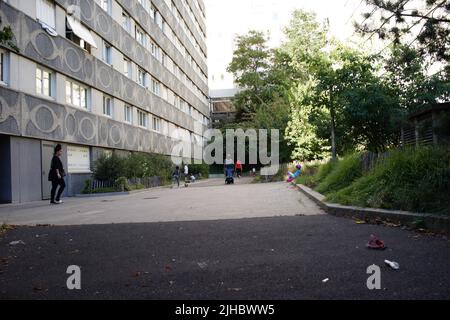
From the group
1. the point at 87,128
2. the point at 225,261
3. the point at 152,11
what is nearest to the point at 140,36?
the point at 152,11

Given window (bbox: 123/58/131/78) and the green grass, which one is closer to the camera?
the green grass

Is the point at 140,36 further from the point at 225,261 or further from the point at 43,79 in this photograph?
the point at 225,261

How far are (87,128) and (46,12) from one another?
600 centimetres

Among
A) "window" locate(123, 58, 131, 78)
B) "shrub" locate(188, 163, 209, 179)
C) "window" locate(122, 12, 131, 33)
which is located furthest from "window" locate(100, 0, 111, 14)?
"shrub" locate(188, 163, 209, 179)

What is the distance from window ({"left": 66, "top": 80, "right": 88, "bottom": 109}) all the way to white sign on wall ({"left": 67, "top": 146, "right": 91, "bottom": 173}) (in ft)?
7.58

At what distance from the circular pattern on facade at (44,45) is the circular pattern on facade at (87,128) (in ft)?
12.7

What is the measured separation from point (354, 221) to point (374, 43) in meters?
3.11

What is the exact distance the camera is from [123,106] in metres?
27.0

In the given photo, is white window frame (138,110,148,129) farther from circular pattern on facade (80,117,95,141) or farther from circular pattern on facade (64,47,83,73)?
circular pattern on facade (64,47,83,73)

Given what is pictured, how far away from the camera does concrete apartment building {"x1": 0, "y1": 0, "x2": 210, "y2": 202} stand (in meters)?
15.5

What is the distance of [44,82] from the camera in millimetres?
17812

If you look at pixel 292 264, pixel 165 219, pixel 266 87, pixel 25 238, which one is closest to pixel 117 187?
pixel 165 219

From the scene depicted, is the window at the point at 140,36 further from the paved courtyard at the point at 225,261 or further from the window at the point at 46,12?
the paved courtyard at the point at 225,261
